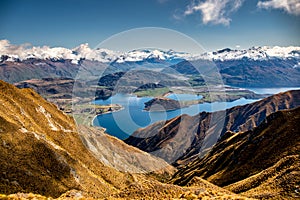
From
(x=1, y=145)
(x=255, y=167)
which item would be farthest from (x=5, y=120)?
(x=255, y=167)

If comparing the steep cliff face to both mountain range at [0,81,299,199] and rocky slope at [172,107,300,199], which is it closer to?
mountain range at [0,81,299,199]

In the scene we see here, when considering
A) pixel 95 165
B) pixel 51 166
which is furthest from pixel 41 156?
pixel 95 165

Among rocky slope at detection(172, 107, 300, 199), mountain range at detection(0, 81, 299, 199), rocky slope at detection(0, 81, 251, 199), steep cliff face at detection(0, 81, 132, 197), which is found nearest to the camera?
rocky slope at detection(0, 81, 251, 199)

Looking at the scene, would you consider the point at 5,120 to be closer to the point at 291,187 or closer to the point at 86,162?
the point at 86,162

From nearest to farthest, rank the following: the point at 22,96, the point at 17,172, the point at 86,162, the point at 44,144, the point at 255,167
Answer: the point at 17,172 → the point at 255,167 → the point at 44,144 → the point at 86,162 → the point at 22,96

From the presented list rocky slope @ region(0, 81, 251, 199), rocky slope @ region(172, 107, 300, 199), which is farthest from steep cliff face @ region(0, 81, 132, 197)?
rocky slope @ region(172, 107, 300, 199)

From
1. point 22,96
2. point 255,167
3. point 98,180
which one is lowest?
point 98,180
